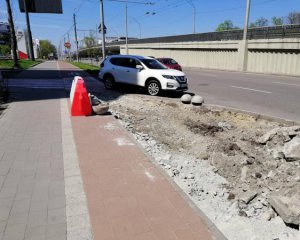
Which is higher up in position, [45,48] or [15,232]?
[15,232]

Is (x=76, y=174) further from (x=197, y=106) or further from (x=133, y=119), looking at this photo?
(x=197, y=106)

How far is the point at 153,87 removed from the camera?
13.0 meters

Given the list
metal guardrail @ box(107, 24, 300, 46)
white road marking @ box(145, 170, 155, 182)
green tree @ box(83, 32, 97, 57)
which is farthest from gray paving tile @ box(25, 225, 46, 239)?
green tree @ box(83, 32, 97, 57)

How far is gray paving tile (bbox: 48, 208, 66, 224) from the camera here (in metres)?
3.41

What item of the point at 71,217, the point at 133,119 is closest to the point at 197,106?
the point at 133,119

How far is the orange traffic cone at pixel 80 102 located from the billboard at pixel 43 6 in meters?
39.0

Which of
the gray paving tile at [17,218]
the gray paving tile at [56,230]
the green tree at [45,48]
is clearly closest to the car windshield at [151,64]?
the gray paving tile at [17,218]

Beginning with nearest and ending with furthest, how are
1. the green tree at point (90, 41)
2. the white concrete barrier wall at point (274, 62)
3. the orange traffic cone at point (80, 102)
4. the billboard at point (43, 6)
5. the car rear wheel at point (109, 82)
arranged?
1. the orange traffic cone at point (80, 102)
2. the car rear wheel at point (109, 82)
3. the white concrete barrier wall at point (274, 62)
4. the billboard at point (43, 6)
5. the green tree at point (90, 41)

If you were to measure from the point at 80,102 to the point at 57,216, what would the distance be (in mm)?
4937

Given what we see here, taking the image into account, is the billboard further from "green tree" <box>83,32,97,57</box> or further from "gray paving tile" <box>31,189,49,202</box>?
"green tree" <box>83,32,97,57</box>

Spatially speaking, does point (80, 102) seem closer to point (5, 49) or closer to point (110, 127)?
point (110, 127)

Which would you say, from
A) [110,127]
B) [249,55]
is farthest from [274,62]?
[110,127]

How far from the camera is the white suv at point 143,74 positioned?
12594 millimetres

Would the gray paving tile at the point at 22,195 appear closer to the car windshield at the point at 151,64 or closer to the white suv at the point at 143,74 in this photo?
the white suv at the point at 143,74
